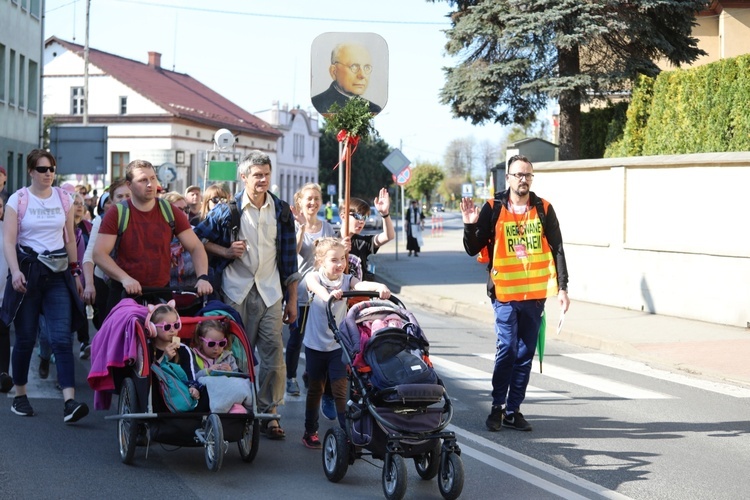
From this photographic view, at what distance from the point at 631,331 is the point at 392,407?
970 cm

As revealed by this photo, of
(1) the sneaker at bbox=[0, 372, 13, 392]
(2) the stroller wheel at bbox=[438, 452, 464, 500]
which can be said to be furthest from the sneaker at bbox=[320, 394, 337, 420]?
(1) the sneaker at bbox=[0, 372, 13, 392]

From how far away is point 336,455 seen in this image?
685 centimetres

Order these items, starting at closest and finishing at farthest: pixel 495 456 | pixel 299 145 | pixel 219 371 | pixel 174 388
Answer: pixel 174 388 < pixel 219 371 < pixel 495 456 < pixel 299 145

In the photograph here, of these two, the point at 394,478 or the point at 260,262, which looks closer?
the point at 394,478

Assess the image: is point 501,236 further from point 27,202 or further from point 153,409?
point 27,202

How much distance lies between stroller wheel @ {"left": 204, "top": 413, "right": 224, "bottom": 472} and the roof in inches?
2642

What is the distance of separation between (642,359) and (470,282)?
11817mm

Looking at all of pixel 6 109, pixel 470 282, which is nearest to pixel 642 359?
pixel 470 282

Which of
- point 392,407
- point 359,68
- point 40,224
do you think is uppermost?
point 359,68

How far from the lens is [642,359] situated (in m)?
13.5

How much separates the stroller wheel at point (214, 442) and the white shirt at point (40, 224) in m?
2.76

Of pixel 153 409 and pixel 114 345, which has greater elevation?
pixel 114 345

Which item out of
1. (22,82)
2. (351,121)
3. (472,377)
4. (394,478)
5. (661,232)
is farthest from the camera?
(22,82)

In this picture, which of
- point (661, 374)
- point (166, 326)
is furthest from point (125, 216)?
point (661, 374)
